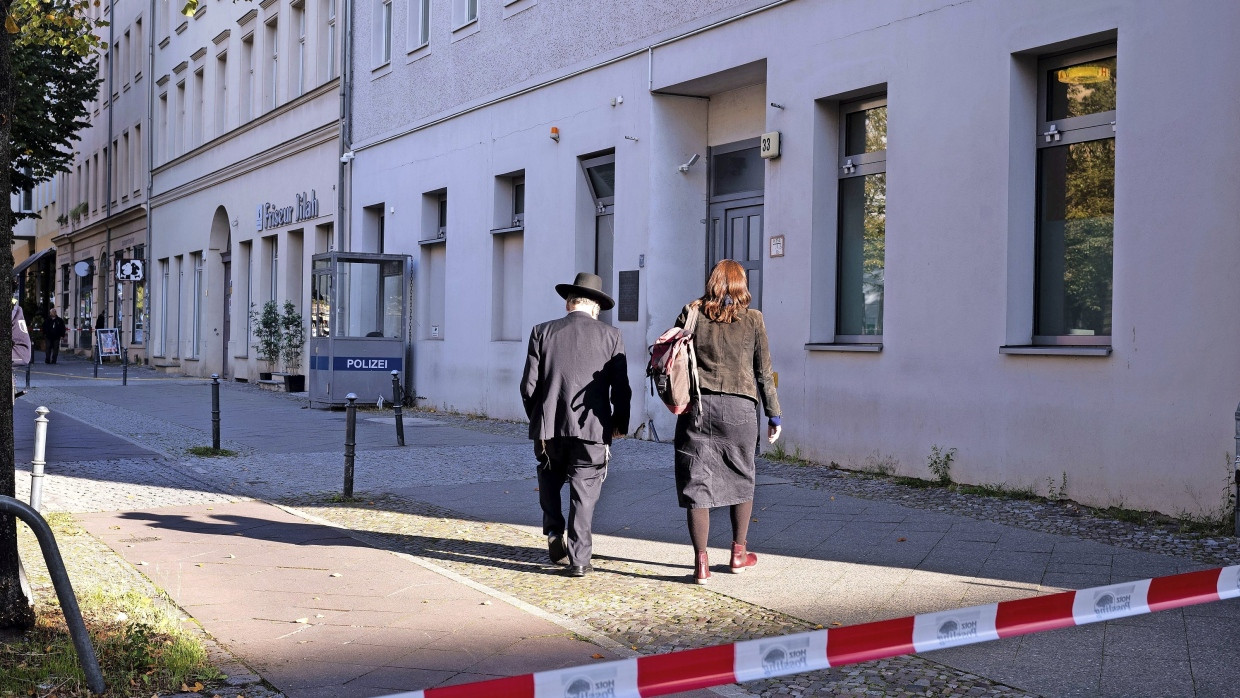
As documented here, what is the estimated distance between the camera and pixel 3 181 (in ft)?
19.2

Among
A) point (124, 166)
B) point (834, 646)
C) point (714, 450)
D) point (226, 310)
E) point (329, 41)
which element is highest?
point (329, 41)

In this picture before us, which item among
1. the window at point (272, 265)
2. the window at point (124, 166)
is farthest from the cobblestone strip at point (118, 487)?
the window at point (124, 166)

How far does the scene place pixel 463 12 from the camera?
19.6 metres

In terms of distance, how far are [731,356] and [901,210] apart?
493 centimetres

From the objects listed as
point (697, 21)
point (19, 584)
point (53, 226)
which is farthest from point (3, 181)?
point (53, 226)

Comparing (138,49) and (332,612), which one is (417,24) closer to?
(332,612)

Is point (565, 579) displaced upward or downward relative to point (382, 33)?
downward

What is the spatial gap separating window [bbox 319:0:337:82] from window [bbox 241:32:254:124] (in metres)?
5.27

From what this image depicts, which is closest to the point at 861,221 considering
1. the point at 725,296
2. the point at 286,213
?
the point at 725,296

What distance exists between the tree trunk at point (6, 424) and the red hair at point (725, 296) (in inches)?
134

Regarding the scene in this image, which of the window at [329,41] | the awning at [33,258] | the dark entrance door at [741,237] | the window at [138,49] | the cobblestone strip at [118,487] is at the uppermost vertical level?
the window at [138,49]

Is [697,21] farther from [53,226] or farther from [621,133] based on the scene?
[53,226]

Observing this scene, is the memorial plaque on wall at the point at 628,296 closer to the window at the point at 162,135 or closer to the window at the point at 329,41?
the window at the point at 329,41

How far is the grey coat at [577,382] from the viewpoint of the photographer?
734 cm
